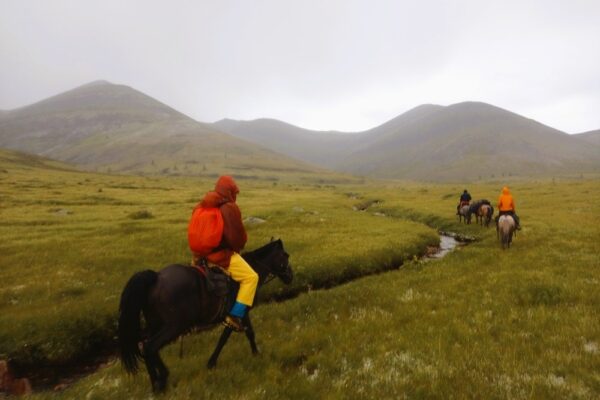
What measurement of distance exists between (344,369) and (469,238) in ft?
88.9

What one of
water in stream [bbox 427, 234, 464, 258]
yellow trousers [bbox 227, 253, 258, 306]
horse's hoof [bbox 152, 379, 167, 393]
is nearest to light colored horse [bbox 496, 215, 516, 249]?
water in stream [bbox 427, 234, 464, 258]

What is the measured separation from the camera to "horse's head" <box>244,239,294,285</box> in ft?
36.6

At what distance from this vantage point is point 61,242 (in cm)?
2508

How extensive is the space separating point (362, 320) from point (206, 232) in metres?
5.88

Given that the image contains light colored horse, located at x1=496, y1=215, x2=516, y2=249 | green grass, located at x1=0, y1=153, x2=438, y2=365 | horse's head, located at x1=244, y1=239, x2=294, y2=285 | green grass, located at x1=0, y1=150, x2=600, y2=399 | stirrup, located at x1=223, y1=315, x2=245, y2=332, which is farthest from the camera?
light colored horse, located at x1=496, y1=215, x2=516, y2=249

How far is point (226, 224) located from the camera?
9.77 meters

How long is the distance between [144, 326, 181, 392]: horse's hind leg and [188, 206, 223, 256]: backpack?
6.74ft

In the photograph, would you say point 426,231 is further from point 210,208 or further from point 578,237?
point 210,208

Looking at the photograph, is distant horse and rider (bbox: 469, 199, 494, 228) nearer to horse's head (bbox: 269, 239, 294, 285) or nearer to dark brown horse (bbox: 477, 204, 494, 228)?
dark brown horse (bbox: 477, 204, 494, 228)

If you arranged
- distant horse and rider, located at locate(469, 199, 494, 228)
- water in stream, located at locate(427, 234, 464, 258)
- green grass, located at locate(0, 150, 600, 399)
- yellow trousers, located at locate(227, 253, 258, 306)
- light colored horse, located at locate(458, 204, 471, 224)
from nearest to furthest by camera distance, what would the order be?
green grass, located at locate(0, 150, 600, 399), yellow trousers, located at locate(227, 253, 258, 306), water in stream, located at locate(427, 234, 464, 258), distant horse and rider, located at locate(469, 199, 494, 228), light colored horse, located at locate(458, 204, 471, 224)

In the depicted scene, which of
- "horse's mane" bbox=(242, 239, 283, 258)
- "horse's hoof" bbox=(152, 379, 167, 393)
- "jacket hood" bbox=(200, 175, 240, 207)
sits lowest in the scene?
"horse's hoof" bbox=(152, 379, 167, 393)

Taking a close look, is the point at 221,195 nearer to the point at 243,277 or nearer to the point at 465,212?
the point at 243,277

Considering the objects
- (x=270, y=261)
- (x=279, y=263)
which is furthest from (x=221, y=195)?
(x=279, y=263)

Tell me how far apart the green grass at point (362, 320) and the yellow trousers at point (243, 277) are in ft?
5.52
